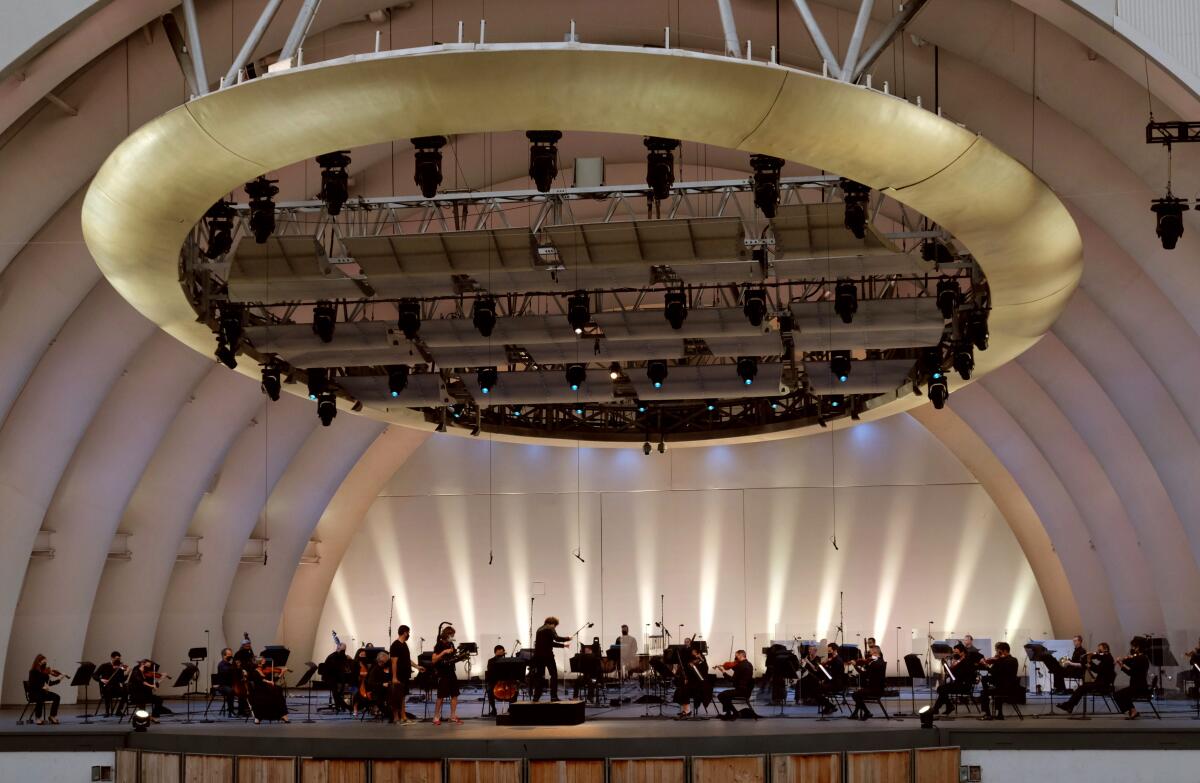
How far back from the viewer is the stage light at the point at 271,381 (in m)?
23.3

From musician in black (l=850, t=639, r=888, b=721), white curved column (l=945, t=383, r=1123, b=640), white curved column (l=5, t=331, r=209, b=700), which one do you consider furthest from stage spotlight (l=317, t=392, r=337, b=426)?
white curved column (l=945, t=383, r=1123, b=640)

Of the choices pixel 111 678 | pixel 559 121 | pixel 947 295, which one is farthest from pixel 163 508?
pixel 559 121

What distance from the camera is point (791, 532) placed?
1436 inches

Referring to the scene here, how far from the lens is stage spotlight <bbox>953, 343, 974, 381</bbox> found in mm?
22719

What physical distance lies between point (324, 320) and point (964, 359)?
10893 millimetres

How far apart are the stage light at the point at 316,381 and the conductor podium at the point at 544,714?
818 cm

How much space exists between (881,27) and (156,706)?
16.2 m

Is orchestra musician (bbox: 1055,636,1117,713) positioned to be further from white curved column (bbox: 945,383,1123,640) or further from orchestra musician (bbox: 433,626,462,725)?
white curved column (bbox: 945,383,1123,640)

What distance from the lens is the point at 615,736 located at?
16906mm

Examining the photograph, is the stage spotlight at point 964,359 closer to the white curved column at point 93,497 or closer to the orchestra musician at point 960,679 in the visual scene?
the orchestra musician at point 960,679

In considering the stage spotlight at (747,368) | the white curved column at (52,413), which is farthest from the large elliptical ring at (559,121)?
A: the stage spotlight at (747,368)

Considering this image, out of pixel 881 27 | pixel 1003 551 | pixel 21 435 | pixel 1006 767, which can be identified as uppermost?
pixel 881 27

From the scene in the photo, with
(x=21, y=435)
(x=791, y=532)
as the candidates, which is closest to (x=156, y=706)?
(x=21, y=435)

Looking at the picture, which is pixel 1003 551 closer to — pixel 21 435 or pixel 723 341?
pixel 723 341
